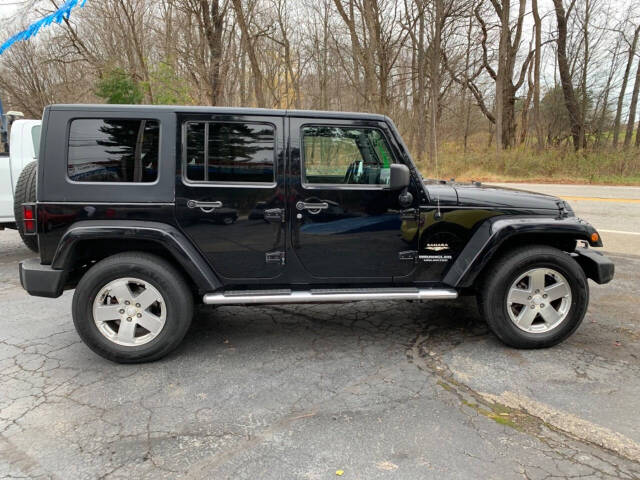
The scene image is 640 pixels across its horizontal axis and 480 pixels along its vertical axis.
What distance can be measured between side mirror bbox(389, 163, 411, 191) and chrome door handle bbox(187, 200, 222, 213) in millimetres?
1359

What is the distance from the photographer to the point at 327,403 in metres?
2.96

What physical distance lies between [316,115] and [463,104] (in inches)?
1400

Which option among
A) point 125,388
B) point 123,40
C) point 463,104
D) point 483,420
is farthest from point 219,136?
point 463,104

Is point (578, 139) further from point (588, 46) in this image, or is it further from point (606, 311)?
point (606, 311)

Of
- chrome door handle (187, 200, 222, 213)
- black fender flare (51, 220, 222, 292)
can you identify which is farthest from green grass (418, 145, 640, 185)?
black fender flare (51, 220, 222, 292)

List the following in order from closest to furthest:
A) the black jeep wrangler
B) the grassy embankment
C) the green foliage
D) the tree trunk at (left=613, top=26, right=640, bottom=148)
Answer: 1. the black jeep wrangler
2. the grassy embankment
3. the green foliage
4. the tree trunk at (left=613, top=26, right=640, bottom=148)

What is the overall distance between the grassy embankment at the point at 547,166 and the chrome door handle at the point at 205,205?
20.5 m

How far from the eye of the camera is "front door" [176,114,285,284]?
11.4 ft

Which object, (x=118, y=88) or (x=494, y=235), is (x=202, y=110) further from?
(x=118, y=88)

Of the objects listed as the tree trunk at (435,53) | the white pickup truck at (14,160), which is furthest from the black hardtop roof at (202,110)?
the tree trunk at (435,53)

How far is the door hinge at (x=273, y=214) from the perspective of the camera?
11.6 feet

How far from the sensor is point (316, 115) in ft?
11.9

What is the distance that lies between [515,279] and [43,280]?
3697 mm

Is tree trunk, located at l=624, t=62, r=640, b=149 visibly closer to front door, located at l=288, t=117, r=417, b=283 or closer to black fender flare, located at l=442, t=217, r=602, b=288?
black fender flare, located at l=442, t=217, r=602, b=288
